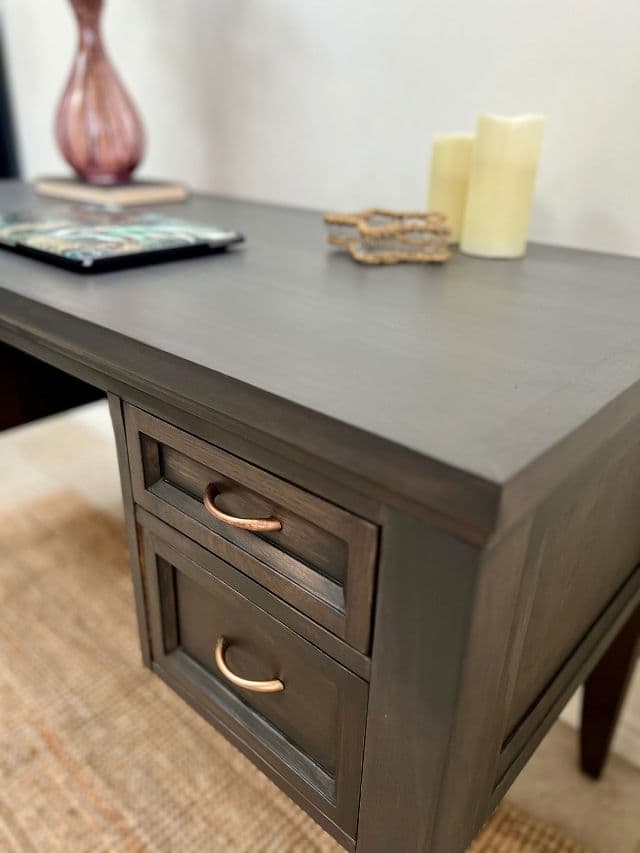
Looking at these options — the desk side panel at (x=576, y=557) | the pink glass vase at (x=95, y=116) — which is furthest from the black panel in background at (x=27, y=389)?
the desk side panel at (x=576, y=557)

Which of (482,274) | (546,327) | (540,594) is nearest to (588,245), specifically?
(482,274)

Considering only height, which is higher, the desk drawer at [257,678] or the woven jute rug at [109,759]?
the desk drawer at [257,678]

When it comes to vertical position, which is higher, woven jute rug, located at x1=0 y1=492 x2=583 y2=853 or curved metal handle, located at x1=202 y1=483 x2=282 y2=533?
curved metal handle, located at x1=202 y1=483 x2=282 y2=533

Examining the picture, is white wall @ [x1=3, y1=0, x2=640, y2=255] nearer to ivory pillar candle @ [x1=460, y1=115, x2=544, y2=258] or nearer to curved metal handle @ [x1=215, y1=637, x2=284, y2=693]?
ivory pillar candle @ [x1=460, y1=115, x2=544, y2=258]

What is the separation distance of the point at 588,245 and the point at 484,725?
611mm

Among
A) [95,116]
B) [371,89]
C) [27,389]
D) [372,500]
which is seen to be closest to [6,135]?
[95,116]

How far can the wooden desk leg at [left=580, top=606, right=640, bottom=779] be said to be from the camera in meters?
0.84

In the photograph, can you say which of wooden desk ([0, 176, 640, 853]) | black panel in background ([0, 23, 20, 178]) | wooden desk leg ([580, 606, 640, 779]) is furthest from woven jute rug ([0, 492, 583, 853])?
black panel in background ([0, 23, 20, 178])

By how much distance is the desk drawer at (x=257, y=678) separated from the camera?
18.6 inches

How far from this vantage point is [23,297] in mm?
560

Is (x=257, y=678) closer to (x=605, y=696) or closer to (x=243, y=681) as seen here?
(x=243, y=681)

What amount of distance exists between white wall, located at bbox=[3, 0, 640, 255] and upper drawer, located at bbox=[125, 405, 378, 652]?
58 centimetres

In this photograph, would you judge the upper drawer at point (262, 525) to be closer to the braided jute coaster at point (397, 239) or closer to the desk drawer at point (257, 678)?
the desk drawer at point (257, 678)

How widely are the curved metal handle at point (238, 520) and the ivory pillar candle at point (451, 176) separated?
1.54ft
